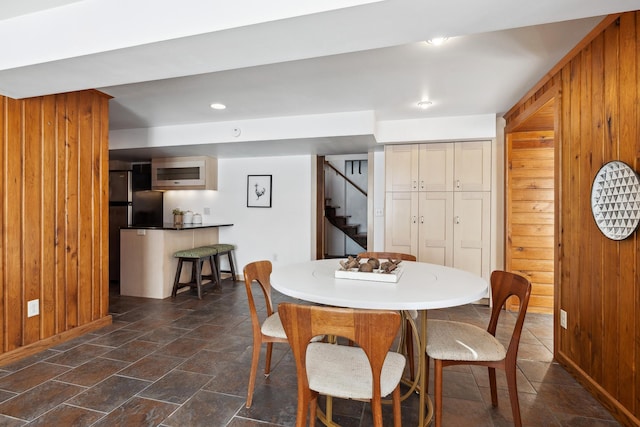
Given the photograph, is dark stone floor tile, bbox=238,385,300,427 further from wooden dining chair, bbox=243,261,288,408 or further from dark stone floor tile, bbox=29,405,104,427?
dark stone floor tile, bbox=29,405,104,427

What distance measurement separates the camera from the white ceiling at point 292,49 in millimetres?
1404

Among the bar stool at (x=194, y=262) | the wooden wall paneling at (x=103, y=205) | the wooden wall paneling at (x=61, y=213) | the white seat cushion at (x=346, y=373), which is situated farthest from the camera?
the bar stool at (x=194, y=262)

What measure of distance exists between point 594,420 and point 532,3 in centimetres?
212

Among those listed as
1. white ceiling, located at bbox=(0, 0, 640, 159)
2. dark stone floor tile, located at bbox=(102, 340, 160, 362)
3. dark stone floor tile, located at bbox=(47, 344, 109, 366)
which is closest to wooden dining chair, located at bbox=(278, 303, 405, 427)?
white ceiling, located at bbox=(0, 0, 640, 159)

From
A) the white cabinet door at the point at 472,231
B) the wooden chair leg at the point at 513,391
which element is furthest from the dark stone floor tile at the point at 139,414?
the white cabinet door at the point at 472,231

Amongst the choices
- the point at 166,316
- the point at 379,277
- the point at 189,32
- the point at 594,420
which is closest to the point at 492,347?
the point at 379,277

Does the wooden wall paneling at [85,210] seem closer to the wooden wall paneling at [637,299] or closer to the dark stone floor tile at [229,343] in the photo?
the dark stone floor tile at [229,343]

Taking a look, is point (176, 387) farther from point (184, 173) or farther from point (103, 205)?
point (184, 173)

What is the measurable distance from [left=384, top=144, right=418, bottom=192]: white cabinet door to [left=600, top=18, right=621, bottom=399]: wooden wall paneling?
229 centimetres

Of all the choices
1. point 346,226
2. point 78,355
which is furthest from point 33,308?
point 346,226

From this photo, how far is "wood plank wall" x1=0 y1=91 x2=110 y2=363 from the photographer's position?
2.40 m

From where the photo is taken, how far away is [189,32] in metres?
1.56

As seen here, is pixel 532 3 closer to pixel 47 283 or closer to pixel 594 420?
pixel 594 420

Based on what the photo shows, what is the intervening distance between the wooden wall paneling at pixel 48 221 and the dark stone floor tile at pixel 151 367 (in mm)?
938
